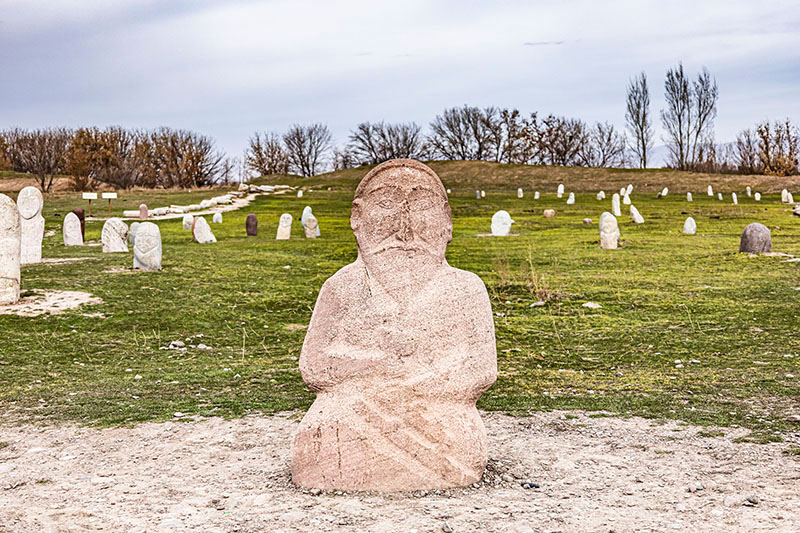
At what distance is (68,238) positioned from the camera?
27781mm

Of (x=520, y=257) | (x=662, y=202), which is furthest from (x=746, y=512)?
(x=662, y=202)

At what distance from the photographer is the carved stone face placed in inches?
245

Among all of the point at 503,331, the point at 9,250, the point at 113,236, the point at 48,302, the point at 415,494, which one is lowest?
the point at 415,494

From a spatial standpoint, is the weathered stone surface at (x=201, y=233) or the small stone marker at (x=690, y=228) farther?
the small stone marker at (x=690, y=228)

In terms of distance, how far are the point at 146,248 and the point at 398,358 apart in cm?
1522

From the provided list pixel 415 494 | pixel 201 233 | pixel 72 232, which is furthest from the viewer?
pixel 201 233

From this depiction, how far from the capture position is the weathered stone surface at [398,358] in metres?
5.91

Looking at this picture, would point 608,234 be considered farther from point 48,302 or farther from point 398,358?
point 398,358

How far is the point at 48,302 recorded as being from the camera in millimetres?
15281

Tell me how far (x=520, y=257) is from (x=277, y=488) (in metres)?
18.4

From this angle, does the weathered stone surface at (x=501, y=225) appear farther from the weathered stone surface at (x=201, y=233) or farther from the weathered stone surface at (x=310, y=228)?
the weathered stone surface at (x=201, y=233)

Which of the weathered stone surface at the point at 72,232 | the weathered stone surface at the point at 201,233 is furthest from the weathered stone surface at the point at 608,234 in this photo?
the weathered stone surface at the point at 72,232

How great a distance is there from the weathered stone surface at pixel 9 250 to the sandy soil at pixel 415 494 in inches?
315

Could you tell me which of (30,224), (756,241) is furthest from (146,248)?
(756,241)
